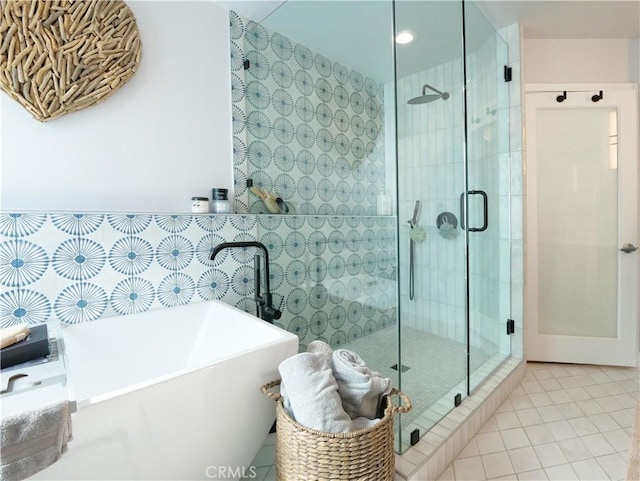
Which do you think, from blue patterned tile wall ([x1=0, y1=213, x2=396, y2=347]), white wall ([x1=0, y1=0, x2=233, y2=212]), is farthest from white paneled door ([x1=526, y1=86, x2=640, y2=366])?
white wall ([x1=0, y1=0, x2=233, y2=212])

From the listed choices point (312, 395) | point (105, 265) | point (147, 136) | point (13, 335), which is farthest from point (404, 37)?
point (13, 335)

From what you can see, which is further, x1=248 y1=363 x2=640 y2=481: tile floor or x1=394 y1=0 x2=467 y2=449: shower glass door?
x1=394 y1=0 x2=467 y2=449: shower glass door

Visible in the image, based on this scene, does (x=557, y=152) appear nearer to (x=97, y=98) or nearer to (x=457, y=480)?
(x=457, y=480)

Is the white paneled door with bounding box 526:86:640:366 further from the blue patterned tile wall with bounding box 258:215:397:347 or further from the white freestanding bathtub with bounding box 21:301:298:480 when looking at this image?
the white freestanding bathtub with bounding box 21:301:298:480

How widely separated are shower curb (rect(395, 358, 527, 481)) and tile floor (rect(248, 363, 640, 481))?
0.15 feet

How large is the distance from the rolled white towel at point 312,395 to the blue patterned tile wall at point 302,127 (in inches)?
45.1

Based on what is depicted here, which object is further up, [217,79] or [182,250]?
[217,79]

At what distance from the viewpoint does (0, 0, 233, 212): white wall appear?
1.39 m

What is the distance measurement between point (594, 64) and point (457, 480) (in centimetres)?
304

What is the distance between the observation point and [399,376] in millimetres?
1541

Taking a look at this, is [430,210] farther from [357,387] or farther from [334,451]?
[334,451]

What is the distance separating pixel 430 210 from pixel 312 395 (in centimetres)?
124

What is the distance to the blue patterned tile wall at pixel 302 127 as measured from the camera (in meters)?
2.03

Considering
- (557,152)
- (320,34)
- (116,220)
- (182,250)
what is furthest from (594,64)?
(116,220)
